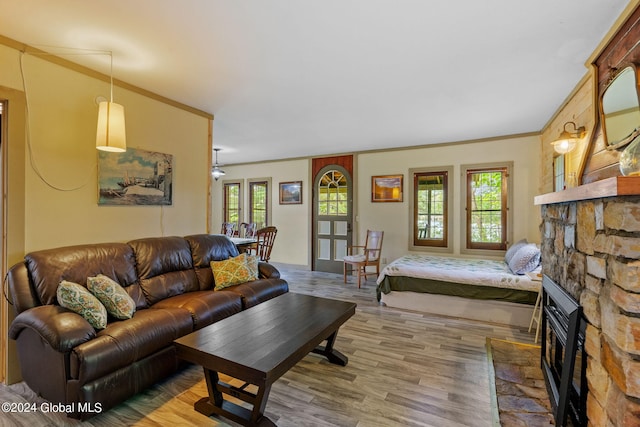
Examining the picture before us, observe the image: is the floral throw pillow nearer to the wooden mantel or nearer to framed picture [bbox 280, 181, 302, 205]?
the wooden mantel

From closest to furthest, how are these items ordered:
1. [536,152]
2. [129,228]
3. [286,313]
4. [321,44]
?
[321,44], [286,313], [129,228], [536,152]

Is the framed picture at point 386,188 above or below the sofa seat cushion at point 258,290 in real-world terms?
above

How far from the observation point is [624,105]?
6.18 ft

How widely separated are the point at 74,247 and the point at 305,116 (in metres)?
2.83

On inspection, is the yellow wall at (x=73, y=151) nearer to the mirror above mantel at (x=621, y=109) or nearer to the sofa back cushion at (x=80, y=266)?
the sofa back cushion at (x=80, y=266)

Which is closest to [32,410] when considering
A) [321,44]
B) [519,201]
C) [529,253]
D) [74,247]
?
[74,247]

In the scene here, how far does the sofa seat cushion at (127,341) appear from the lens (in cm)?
174

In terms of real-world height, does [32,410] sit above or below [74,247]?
below

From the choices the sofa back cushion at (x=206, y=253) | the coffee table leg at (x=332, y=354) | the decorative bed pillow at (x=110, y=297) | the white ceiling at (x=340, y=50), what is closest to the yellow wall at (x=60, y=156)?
the white ceiling at (x=340, y=50)

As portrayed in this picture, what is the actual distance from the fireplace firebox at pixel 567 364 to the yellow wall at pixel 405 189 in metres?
3.04

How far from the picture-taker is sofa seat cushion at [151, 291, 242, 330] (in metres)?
2.48

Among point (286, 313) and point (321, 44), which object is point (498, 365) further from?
point (321, 44)

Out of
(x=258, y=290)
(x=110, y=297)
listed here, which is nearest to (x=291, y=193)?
(x=258, y=290)

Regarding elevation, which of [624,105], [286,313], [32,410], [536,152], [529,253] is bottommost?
[32,410]
